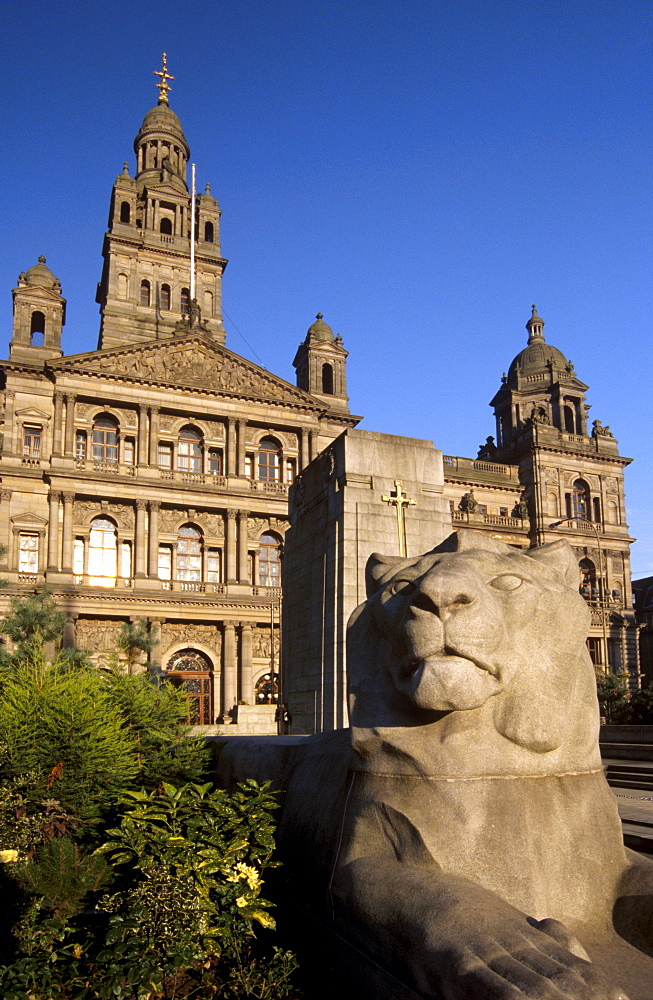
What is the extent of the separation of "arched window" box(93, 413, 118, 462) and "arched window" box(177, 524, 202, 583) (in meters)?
4.75

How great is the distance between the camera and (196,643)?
37.3 m

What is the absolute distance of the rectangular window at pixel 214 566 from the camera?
38594 millimetres

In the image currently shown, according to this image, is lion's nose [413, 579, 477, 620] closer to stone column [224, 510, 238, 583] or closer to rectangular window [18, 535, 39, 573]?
rectangular window [18, 535, 39, 573]

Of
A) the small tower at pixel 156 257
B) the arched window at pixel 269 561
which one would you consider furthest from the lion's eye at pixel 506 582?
the small tower at pixel 156 257

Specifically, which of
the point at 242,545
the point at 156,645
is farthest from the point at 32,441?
the point at 156,645

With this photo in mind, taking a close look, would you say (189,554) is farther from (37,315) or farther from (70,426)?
(37,315)

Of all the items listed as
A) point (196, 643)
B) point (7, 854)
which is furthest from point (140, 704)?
point (196, 643)

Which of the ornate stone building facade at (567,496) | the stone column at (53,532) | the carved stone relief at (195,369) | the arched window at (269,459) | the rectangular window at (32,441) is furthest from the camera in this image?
the ornate stone building facade at (567,496)

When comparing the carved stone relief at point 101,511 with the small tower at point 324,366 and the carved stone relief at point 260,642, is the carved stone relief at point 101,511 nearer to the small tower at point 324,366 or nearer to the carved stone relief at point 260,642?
the carved stone relief at point 260,642

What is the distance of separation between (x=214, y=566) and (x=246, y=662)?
487cm

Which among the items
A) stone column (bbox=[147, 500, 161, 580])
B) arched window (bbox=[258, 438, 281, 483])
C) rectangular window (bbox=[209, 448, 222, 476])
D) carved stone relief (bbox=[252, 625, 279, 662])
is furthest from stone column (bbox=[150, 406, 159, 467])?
carved stone relief (bbox=[252, 625, 279, 662])

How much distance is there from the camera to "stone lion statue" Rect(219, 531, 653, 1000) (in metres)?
2.83

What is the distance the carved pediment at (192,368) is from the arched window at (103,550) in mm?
7007

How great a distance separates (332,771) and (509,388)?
5299cm
